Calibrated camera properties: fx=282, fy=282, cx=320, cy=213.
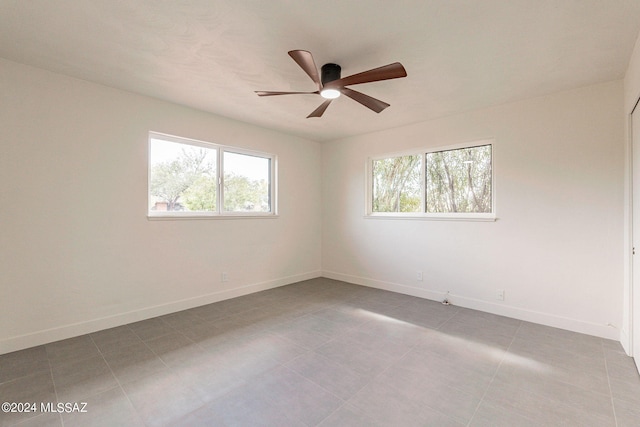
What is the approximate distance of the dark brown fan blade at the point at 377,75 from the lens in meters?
2.00

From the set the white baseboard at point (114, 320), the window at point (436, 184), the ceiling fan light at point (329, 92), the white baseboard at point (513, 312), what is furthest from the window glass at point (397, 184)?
the white baseboard at point (114, 320)

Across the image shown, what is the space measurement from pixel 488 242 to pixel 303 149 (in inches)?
129

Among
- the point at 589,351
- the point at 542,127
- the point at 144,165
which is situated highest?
the point at 542,127

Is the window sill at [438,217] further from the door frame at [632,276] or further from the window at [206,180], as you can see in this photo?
the window at [206,180]

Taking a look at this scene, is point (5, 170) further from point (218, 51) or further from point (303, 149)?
point (303, 149)

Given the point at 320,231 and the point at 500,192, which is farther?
the point at 320,231

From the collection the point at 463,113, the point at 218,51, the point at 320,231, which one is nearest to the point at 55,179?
the point at 218,51

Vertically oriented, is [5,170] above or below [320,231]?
above

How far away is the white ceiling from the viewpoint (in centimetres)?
184

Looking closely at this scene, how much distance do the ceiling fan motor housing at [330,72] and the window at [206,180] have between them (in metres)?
2.12

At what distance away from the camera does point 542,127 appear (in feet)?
10.3

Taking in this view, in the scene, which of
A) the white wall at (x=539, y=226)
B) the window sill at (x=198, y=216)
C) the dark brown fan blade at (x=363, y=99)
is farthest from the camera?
the window sill at (x=198, y=216)

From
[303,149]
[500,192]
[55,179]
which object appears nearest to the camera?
[55,179]

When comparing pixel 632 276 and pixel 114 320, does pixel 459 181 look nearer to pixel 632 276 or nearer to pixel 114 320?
pixel 632 276
